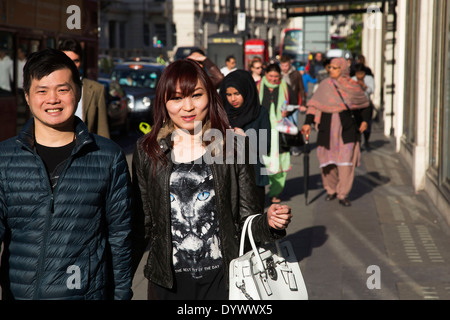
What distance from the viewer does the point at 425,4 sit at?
11.6 metres

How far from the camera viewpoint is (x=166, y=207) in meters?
3.54

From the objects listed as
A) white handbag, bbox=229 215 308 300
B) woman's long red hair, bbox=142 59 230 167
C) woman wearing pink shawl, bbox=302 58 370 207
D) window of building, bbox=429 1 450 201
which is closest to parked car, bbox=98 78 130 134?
woman wearing pink shawl, bbox=302 58 370 207

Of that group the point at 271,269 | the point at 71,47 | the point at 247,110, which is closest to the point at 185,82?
the point at 271,269

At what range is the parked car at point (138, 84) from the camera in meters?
21.3

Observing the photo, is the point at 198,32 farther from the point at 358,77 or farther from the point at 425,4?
the point at 425,4

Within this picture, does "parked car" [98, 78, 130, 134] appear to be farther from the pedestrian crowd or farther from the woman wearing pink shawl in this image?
the pedestrian crowd

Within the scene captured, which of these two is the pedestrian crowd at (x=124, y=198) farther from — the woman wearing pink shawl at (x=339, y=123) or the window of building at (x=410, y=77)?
the window of building at (x=410, y=77)

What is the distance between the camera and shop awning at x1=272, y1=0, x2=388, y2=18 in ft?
60.3

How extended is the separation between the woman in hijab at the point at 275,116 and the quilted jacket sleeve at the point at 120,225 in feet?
19.8

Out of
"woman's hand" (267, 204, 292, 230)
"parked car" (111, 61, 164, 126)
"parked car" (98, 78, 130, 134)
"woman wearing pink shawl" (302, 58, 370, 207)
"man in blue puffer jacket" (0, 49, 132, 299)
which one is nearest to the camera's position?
"man in blue puffer jacket" (0, 49, 132, 299)

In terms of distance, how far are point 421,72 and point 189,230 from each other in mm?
8845

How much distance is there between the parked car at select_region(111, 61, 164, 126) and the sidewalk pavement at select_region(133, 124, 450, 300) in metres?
9.22

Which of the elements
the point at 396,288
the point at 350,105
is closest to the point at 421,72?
the point at 350,105

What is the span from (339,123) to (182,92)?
6887 mm
